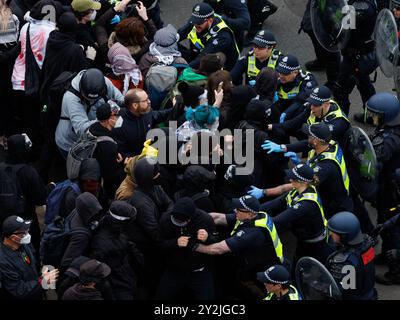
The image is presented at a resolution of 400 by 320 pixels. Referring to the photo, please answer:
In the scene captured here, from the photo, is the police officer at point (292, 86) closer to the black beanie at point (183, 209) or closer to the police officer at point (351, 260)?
the police officer at point (351, 260)

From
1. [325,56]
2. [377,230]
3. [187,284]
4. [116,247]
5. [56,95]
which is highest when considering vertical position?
[116,247]

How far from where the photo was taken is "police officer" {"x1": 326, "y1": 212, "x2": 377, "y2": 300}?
8.29m

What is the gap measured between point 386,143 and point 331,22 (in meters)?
2.07

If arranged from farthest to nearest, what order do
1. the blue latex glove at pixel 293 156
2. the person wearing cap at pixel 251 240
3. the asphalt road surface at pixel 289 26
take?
the asphalt road surface at pixel 289 26
the blue latex glove at pixel 293 156
the person wearing cap at pixel 251 240

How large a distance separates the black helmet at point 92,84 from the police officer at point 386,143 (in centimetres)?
259

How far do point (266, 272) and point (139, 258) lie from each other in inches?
43.8

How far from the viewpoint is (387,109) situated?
9.62 meters

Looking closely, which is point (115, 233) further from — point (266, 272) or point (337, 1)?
point (337, 1)

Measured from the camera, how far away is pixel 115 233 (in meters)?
8.12

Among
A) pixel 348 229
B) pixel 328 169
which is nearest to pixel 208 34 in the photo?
pixel 328 169

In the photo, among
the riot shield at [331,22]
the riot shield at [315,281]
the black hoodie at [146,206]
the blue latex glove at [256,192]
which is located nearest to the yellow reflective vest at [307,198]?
the blue latex glove at [256,192]

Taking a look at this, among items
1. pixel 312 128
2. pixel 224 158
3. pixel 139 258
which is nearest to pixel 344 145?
pixel 312 128

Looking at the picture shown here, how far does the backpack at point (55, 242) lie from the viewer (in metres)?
8.26

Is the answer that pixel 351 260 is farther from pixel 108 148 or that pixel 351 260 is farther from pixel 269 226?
pixel 108 148
